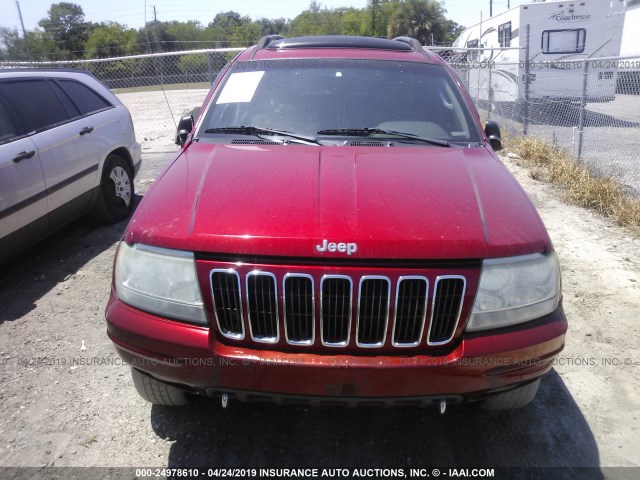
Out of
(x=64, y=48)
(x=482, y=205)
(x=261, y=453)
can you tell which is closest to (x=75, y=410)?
(x=261, y=453)

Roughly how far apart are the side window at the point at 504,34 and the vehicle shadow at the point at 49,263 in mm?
14251

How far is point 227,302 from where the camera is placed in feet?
6.55

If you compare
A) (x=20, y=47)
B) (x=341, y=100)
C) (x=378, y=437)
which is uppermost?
(x=20, y=47)

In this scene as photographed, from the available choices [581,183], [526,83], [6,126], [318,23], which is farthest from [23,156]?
[318,23]

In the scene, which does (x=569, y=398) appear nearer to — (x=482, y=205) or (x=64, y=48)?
(x=482, y=205)

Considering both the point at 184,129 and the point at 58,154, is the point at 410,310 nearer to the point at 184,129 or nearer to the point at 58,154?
the point at 184,129

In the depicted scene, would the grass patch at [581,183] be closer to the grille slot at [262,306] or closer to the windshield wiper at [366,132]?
the windshield wiper at [366,132]

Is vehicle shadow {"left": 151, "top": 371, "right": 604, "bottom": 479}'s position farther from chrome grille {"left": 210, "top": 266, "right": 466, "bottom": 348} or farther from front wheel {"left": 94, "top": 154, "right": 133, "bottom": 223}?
front wheel {"left": 94, "top": 154, "right": 133, "bottom": 223}

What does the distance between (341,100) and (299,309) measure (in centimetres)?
170

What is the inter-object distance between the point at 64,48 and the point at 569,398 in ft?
195

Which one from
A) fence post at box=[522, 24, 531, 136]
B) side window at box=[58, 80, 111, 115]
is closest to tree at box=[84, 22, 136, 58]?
fence post at box=[522, 24, 531, 136]

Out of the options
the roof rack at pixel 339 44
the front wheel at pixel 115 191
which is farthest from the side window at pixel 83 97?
the roof rack at pixel 339 44

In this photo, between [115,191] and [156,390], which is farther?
[115,191]

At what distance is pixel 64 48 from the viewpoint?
51219mm
